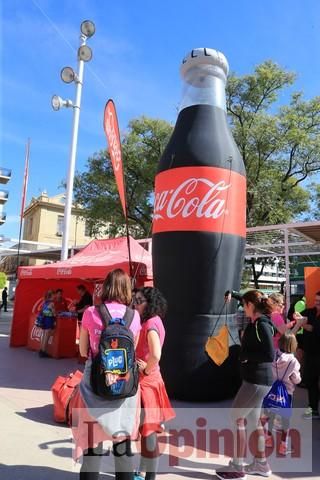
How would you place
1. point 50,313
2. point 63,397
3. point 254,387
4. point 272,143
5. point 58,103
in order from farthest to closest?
1. point 272,143
2. point 58,103
3. point 50,313
4. point 63,397
5. point 254,387

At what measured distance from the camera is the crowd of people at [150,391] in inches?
110

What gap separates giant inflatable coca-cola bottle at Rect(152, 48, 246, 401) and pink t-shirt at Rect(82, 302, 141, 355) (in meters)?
3.20

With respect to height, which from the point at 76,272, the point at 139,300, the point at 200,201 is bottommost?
the point at 139,300

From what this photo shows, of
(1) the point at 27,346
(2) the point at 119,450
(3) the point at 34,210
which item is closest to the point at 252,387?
(2) the point at 119,450

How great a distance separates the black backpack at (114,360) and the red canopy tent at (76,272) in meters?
4.81

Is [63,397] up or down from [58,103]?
down

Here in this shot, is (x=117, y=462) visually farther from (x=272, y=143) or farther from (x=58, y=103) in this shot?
(x=272, y=143)

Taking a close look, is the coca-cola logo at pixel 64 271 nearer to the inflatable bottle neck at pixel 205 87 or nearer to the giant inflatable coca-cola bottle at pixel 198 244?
the giant inflatable coca-cola bottle at pixel 198 244

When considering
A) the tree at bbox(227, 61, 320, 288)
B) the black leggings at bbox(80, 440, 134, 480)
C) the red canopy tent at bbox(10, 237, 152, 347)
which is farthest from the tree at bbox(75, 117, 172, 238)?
the black leggings at bbox(80, 440, 134, 480)

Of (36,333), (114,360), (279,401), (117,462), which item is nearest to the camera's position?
(114,360)

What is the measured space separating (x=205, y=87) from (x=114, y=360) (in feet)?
17.4

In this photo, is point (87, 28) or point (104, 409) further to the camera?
point (87, 28)

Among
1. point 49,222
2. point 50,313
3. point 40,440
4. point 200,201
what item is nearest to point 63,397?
point 40,440

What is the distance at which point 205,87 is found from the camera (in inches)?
269
